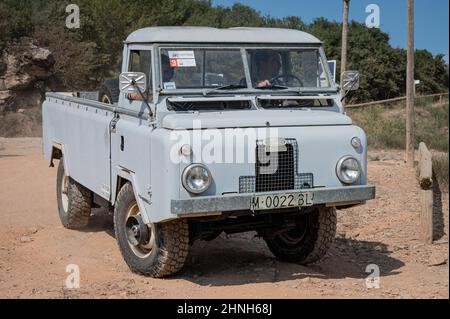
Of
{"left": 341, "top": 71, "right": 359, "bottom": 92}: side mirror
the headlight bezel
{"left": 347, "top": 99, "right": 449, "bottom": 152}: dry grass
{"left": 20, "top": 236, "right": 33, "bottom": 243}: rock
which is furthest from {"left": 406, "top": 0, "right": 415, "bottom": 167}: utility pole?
{"left": 20, "top": 236, "right": 33, "bottom": 243}: rock

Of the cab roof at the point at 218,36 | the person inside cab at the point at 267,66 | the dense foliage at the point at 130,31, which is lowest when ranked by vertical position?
the person inside cab at the point at 267,66

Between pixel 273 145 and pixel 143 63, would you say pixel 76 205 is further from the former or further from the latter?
pixel 273 145

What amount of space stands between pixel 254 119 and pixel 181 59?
109 cm

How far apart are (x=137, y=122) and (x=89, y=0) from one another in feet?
88.3

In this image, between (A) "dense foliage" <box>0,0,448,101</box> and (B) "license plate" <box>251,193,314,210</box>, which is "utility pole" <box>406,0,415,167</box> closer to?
(B) "license plate" <box>251,193,314,210</box>

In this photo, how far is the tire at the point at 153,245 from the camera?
630 centimetres

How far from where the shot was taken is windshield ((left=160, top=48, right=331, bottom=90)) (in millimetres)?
6844

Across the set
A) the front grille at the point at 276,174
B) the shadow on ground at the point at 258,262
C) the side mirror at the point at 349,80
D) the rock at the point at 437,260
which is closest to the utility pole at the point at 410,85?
the shadow on ground at the point at 258,262

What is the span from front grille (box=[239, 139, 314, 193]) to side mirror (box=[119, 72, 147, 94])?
1.14 metres

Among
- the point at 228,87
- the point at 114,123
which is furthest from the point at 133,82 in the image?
the point at 228,87

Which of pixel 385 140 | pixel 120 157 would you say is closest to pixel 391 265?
pixel 120 157

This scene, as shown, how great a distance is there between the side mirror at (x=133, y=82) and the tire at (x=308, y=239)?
6.78ft

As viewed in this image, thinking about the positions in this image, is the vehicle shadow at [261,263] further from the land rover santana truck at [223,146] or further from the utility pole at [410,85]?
the utility pole at [410,85]
